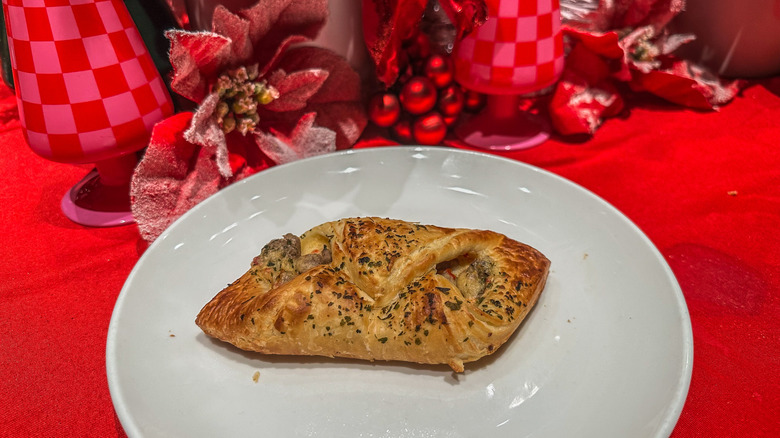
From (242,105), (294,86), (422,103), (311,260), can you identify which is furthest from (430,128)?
(311,260)

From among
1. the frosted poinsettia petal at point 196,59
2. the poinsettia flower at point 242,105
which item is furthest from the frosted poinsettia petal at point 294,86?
the frosted poinsettia petal at point 196,59

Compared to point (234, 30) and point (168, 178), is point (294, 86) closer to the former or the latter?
point (234, 30)

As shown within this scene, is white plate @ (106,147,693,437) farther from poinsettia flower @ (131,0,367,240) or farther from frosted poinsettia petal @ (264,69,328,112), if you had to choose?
frosted poinsettia petal @ (264,69,328,112)

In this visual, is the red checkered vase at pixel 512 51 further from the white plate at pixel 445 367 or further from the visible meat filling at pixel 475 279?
the visible meat filling at pixel 475 279

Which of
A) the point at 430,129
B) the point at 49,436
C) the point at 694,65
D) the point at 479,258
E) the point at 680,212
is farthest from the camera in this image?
the point at 694,65

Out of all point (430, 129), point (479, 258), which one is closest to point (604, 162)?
point (430, 129)

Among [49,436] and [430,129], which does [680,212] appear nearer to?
[430,129]
